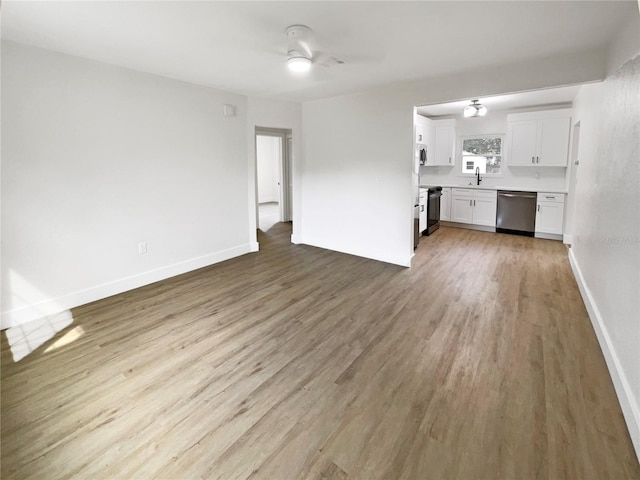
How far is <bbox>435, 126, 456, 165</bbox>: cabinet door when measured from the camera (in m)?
7.43

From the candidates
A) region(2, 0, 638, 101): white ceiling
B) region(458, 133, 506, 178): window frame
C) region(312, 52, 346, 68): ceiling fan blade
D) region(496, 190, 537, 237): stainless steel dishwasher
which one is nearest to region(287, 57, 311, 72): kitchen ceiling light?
region(2, 0, 638, 101): white ceiling

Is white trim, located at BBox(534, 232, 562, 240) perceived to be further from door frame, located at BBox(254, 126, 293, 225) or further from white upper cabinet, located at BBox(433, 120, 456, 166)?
door frame, located at BBox(254, 126, 293, 225)

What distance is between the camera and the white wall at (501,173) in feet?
21.6

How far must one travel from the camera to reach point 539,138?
629 cm

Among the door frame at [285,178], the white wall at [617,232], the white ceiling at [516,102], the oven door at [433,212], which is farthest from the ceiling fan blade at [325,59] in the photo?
the oven door at [433,212]

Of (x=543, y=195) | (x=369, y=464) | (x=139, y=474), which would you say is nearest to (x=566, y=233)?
(x=543, y=195)

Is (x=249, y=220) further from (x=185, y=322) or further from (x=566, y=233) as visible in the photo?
(x=566, y=233)

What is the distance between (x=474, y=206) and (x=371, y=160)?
335 cm

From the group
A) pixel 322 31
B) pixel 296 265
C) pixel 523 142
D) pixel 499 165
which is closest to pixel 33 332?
pixel 296 265

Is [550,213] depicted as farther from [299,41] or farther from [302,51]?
[299,41]

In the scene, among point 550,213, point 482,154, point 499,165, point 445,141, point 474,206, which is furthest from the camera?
point 445,141

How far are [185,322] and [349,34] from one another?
2908mm

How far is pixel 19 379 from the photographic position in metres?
2.34

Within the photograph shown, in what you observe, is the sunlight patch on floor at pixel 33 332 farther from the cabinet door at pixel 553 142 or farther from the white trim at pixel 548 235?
the cabinet door at pixel 553 142
